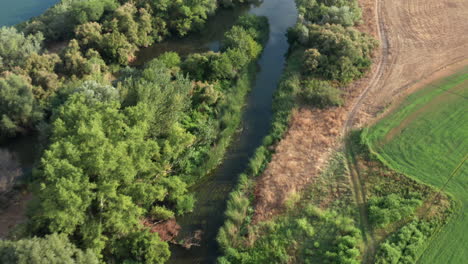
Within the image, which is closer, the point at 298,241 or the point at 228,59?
the point at 298,241

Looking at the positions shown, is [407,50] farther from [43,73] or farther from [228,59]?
[43,73]

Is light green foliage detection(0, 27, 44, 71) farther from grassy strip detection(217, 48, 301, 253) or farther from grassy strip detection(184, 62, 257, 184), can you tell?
grassy strip detection(217, 48, 301, 253)

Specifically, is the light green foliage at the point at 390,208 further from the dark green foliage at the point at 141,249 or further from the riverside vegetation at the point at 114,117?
the dark green foliage at the point at 141,249

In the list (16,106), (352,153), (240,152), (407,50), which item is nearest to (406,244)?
(352,153)

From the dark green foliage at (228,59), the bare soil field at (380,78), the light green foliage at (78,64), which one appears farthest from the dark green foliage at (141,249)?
the dark green foliage at (228,59)

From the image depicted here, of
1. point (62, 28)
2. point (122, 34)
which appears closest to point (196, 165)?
point (122, 34)

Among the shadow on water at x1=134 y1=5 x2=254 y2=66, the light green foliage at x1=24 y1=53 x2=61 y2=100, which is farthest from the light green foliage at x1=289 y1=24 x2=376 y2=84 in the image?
the light green foliage at x1=24 y1=53 x2=61 y2=100

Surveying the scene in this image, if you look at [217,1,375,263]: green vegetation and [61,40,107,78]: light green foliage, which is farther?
[61,40,107,78]: light green foliage
